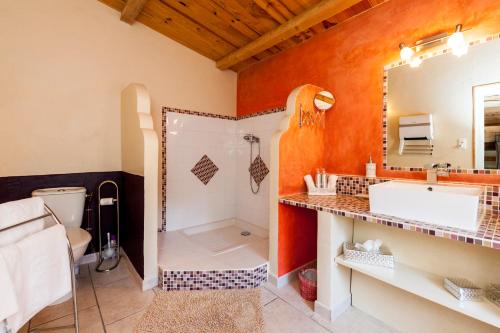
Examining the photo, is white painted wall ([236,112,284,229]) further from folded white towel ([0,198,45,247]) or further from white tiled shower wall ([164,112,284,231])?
folded white towel ([0,198,45,247])

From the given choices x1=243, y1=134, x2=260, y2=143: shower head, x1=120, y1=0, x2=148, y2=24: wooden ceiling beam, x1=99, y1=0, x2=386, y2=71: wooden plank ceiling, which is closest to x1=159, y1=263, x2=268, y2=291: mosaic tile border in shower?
x1=243, y1=134, x2=260, y2=143: shower head

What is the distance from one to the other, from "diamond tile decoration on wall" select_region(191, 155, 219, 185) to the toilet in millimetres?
1259

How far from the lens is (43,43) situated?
211 cm

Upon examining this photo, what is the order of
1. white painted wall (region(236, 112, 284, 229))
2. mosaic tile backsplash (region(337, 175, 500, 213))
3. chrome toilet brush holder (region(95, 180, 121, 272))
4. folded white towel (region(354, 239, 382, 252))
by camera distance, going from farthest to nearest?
white painted wall (region(236, 112, 284, 229)) < chrome toilet brush holder (region(95, 180, 121, 272)) < folded white towel (region(354, 239, 382, 252)) < mosaic tile backsplash (region(337, 175, 500, 213))

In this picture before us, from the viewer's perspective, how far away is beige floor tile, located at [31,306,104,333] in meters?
1.51

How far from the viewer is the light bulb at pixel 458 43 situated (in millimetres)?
1512

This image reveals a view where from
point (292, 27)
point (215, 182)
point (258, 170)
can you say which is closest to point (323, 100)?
point (292, 27)

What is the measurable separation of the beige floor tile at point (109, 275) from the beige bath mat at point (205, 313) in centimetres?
55

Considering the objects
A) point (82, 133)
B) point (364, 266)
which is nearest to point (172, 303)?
point (364, 266)

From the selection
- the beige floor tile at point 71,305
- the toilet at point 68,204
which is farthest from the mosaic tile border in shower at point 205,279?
the toilet at point 68,204

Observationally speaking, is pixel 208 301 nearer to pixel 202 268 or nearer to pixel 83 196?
pixel 202 268

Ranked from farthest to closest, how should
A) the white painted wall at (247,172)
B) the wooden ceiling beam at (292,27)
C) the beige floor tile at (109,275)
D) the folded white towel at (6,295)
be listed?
the white painted wall at (247,172), the beige floor tile at (109,275), the wooden ceiling beam at (292,27), the folded white towel at (6,295)

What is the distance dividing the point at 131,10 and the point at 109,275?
260 cm

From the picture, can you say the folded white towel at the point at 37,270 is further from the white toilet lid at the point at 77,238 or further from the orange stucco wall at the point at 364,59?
the orange stucco wall at the point at 364,59
